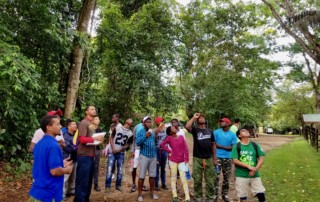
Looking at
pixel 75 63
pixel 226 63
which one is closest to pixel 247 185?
pixel 75 63

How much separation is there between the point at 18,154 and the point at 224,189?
6.59 metres

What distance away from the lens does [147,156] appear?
6.79 meters

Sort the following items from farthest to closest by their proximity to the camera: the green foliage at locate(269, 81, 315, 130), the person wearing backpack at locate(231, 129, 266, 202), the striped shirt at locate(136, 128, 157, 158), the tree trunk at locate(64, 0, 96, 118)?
the green foliage at locate(269, 81, 315, 130), the tree trunk at locate(64, 0, 96, 118), the striped shirt at locate(136, 128, 157, 158), the person wearing backpack at locate(231, 129, 266, 202)

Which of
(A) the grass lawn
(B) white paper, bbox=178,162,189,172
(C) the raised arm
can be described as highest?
(C) the raised arm

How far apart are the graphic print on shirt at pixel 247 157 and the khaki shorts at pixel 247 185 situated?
0.30 metres

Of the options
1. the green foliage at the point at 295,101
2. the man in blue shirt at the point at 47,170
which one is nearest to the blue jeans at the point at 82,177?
the man in blue shirt at the point at 47,170

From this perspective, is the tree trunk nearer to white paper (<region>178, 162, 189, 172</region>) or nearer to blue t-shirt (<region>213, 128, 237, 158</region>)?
white paper (<region>178, 162, 189, 172</region>)

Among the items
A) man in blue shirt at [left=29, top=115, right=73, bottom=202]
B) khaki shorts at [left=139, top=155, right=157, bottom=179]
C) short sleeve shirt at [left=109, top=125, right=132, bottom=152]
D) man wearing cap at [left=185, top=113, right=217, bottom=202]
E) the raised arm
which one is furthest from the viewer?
short sleeve shirt at [left=109, top=125, right=132, bottom=152]

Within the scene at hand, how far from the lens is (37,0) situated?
27.7 feet

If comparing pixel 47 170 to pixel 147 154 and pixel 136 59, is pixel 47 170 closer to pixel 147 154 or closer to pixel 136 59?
pixel 147 154

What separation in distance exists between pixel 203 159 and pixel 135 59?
7.95 metres

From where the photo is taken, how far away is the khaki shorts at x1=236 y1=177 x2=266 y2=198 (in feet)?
17.5

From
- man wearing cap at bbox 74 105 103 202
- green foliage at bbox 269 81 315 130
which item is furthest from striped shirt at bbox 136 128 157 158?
green foliage at bbox 269 81 315 130

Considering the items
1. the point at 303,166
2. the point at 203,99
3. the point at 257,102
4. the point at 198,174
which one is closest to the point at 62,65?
the point at 198,174
